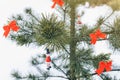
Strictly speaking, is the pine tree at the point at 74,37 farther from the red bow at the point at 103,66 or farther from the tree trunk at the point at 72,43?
the red bow at the point at 103,66

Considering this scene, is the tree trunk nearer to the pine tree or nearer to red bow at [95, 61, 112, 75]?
the pine tree

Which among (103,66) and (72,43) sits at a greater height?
(72,43)

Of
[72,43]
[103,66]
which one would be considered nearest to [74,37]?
[72,43]

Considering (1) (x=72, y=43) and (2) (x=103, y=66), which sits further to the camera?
(1) (x=72, y=43)

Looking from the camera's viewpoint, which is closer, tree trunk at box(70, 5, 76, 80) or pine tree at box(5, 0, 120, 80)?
pine tree at box(5, 0, 120, 80)

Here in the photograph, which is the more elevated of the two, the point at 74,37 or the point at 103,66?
the point at 74,37

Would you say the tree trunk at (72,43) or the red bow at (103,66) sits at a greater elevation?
the tree trunk at (72,43)

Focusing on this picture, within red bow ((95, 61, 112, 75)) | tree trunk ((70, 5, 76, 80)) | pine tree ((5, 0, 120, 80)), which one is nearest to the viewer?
pine tree ((5, 0, 120, 80))

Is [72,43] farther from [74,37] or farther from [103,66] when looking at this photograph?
[103,66]

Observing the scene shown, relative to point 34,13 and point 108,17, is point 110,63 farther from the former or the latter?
point 34,13

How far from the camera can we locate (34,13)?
336cm

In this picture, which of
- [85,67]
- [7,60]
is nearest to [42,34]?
[85,67]

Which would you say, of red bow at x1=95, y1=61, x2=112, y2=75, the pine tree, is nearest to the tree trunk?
the pine tree

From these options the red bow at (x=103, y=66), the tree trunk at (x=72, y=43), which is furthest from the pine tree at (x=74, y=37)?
the red bow at (x=103, y=66)
